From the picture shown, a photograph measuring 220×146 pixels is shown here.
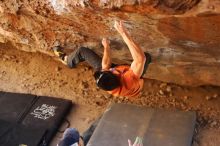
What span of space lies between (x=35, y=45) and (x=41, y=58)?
758mm

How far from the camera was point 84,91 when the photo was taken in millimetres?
5695

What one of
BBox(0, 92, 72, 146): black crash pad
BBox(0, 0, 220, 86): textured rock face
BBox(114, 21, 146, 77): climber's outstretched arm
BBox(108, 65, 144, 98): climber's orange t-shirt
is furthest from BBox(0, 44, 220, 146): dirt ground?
BBox(114, 21, 146, 77): climber's outstretched arm

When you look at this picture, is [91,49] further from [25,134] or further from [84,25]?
[25,134]

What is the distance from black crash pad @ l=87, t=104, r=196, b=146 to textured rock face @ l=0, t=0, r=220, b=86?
0.48 meters

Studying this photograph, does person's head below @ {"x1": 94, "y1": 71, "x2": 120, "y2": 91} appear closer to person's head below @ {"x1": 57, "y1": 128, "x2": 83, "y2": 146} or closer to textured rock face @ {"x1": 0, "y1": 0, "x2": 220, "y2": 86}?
textured rock face @ {"x1": 0, "y1": 0, "x2": 220, "y2": 86}

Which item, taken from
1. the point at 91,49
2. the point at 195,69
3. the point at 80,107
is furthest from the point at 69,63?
the point at 195,69

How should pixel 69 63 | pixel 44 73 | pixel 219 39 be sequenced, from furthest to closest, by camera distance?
pixel 44 73, pixel 69 63, pixel 219 39

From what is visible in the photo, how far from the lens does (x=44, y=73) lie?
19.8 feet

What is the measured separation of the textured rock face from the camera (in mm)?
3725

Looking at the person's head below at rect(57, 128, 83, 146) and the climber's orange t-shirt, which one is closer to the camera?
the climber's orange t-shirt

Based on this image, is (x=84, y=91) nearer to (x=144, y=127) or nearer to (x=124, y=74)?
(x=144, y=127)

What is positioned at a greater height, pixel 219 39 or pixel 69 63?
pixel 219 39

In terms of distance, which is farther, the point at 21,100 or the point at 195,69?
the point at 21,100

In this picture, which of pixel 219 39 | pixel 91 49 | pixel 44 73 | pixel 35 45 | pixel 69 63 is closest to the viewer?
pixel 219 39
